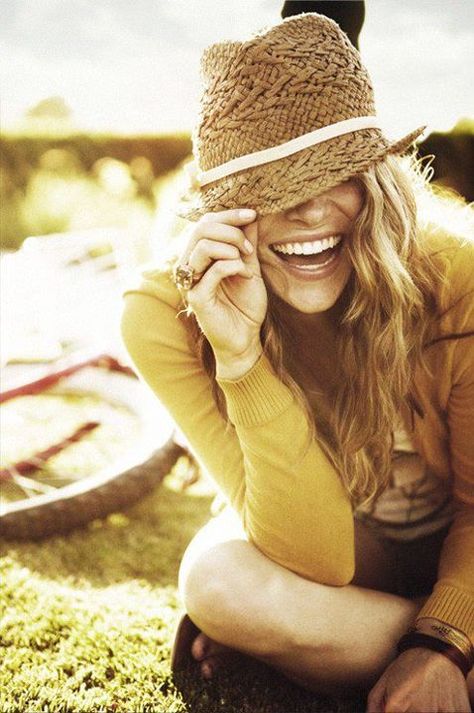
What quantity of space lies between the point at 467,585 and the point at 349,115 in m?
1.21

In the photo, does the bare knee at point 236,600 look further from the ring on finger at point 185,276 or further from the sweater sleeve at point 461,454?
the ring on finger at point 185,276

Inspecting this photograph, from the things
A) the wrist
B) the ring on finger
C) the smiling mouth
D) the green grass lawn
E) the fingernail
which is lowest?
the green grass lawn

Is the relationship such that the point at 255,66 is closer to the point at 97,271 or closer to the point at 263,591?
the point at 263,591

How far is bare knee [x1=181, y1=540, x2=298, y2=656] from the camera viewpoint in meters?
1.78

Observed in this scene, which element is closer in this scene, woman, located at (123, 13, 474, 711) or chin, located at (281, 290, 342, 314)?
woman, located at (123, 13, 474, 711)

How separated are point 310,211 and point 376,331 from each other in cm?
39

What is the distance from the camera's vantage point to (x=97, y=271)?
423cm

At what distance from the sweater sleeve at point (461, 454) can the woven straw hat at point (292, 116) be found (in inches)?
16.2

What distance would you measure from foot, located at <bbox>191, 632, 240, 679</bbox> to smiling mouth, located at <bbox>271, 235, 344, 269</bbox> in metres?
1.15

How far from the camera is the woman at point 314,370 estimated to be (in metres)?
1.56

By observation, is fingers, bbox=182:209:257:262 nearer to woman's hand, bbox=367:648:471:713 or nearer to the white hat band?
the white hat band

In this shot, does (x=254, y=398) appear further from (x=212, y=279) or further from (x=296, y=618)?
(x=296, y=618)

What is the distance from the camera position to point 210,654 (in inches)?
79.7

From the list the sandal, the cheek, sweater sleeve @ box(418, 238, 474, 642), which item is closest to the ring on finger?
the cheek
